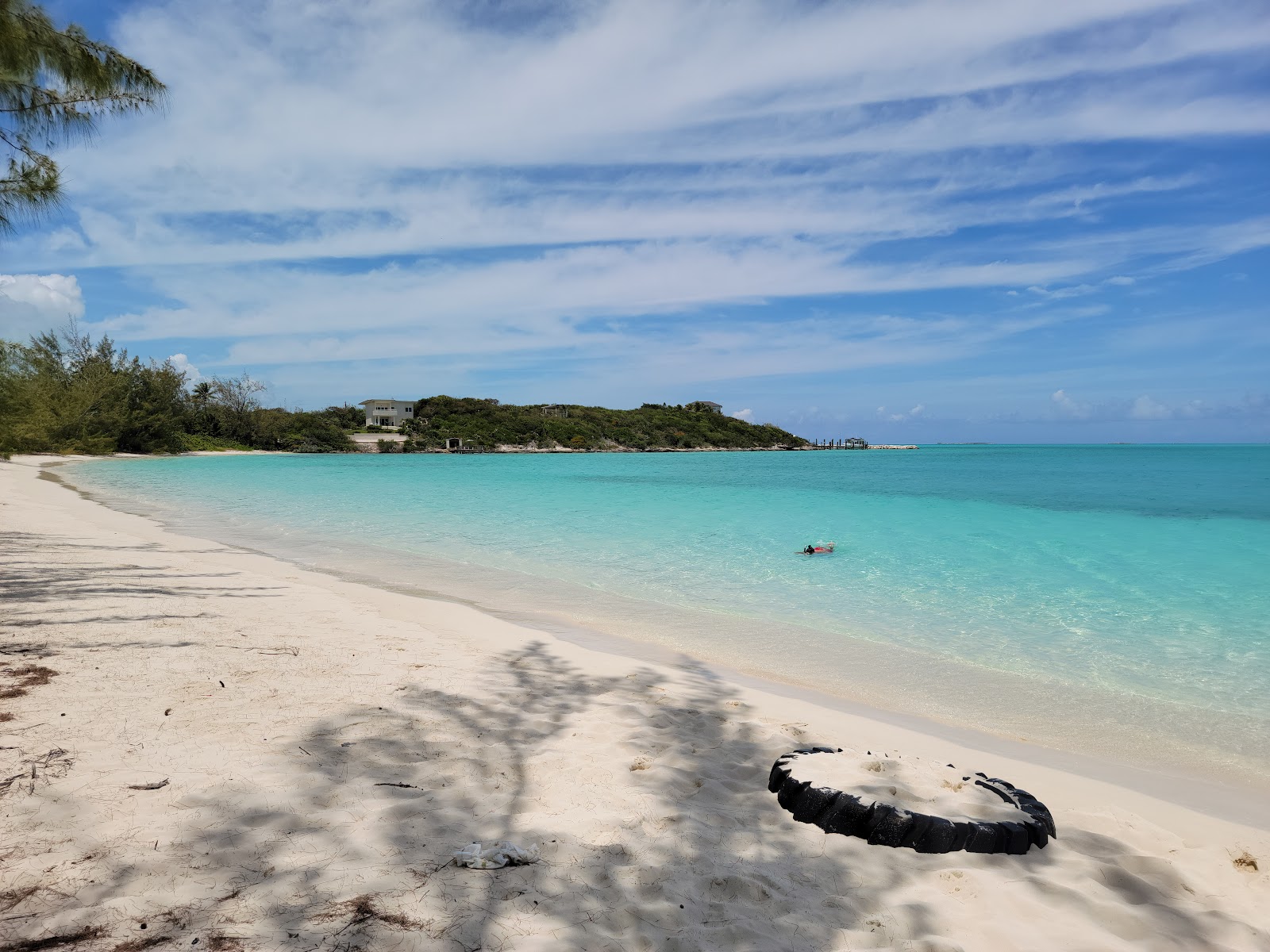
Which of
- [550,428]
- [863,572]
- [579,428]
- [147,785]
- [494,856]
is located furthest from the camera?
[579,428]

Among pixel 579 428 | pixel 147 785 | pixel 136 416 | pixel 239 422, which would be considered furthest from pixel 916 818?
pixel 579 428

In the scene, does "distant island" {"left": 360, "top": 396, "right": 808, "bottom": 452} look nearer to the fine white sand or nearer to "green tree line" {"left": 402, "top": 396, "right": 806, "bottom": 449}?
"green tree line" {"left": 402, "top": 396, "right": 806, "bottom": 449}

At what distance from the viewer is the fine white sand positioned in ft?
7.61

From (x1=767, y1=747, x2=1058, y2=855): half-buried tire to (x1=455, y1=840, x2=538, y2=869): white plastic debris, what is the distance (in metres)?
1.28

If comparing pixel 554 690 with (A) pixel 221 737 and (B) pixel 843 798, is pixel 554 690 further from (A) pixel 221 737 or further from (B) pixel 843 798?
(B) pixel 843 798

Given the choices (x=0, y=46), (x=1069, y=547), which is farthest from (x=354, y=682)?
(x=1069, y=547)

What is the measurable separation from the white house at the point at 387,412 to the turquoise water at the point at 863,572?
7906cm

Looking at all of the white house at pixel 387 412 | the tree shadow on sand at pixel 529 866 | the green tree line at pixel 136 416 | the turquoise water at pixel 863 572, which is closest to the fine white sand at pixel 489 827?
the tree shadow on sand at pixel 529 866

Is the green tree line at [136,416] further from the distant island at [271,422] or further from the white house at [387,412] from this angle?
the white house at [387,412]

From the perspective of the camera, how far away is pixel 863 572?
39.0 ft

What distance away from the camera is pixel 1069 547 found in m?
14.8

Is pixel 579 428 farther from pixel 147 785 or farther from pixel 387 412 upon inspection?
pixel 147 785

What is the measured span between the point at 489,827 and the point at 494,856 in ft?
1.02

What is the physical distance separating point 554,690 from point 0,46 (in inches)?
383
